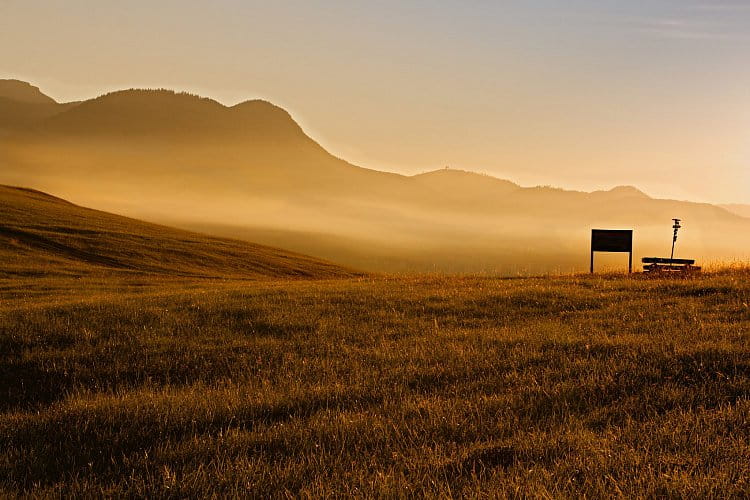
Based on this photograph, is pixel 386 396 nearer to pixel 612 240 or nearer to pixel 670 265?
pixel 670 265

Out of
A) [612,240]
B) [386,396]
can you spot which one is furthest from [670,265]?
[386,396]

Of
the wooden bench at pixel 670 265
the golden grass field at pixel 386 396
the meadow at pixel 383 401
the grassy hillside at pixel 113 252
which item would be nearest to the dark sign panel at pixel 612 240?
the wooden bench at pixel 670 265

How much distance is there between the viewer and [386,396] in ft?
29.4

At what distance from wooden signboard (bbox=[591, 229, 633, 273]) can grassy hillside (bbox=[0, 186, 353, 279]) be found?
101 ft

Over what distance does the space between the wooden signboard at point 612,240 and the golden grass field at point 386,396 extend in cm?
1372

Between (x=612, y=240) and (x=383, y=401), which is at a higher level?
(x=612, y=240)

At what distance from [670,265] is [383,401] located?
2487cm

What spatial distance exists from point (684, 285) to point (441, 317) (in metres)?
8.88

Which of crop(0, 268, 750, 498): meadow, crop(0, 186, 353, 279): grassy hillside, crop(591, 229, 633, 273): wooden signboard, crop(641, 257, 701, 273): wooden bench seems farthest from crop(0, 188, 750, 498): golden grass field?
crop(0, 186, 353, 279): grassy hillside

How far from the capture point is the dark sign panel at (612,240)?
1292 inches

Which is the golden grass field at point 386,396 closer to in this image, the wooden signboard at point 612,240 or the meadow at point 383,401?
the meadow at point 383,401

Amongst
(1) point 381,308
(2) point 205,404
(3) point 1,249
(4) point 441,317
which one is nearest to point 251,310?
(1) point 381,308

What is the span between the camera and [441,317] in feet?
53.3

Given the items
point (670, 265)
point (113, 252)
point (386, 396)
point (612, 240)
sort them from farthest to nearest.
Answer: point (113, 252)
point (612, 240)
point (670, 265)
point (386, 396)
